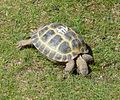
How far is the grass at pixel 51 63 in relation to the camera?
8.17 metres

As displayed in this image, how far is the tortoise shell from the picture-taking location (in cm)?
862

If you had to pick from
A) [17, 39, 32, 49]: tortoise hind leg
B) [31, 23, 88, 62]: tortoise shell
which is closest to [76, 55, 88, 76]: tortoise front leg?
[31, 23, 88, 62]: tortoise shell

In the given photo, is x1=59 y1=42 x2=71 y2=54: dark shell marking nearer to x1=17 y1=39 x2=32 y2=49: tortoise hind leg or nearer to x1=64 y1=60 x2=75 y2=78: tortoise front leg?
x1=64 y1=60 x2=75 y2=78: tortoise front leg

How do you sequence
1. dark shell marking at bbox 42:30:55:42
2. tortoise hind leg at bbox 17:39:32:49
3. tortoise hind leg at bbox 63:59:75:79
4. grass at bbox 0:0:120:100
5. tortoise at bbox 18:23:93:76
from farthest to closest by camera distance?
tortoise hind leg at bbox 17:39:32:49 → dark shell marking at bbox 42:30:55:42 → tortoise at bbox 18:23:93:76 → tortoise hind leg at bbox 63:59:75:79 → grass at bbox 0:0:120:100

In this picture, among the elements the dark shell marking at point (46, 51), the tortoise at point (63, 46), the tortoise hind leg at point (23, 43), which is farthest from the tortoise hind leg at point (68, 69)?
the tortoise hind leg at point (23, 43)

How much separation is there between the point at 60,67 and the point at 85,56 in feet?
1.61

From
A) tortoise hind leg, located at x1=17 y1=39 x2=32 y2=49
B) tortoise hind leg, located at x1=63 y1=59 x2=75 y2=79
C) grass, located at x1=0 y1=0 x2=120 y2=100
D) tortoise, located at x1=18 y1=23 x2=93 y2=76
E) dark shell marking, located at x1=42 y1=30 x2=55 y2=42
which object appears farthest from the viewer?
tortoise hind leg, located at x1=17 y1=39 x2=32 y2=49

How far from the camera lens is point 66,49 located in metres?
8.62

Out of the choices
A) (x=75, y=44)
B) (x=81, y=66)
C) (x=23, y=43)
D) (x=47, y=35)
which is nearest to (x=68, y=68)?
(x=81, y=66)

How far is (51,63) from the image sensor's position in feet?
28.7

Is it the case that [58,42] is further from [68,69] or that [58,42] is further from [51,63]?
[68,69]

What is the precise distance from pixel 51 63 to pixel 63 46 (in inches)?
15.0

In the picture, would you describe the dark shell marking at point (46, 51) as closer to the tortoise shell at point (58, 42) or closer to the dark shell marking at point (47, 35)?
the tortoise shell at point (58, 42)

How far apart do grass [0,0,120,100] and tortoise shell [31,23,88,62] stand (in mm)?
208
